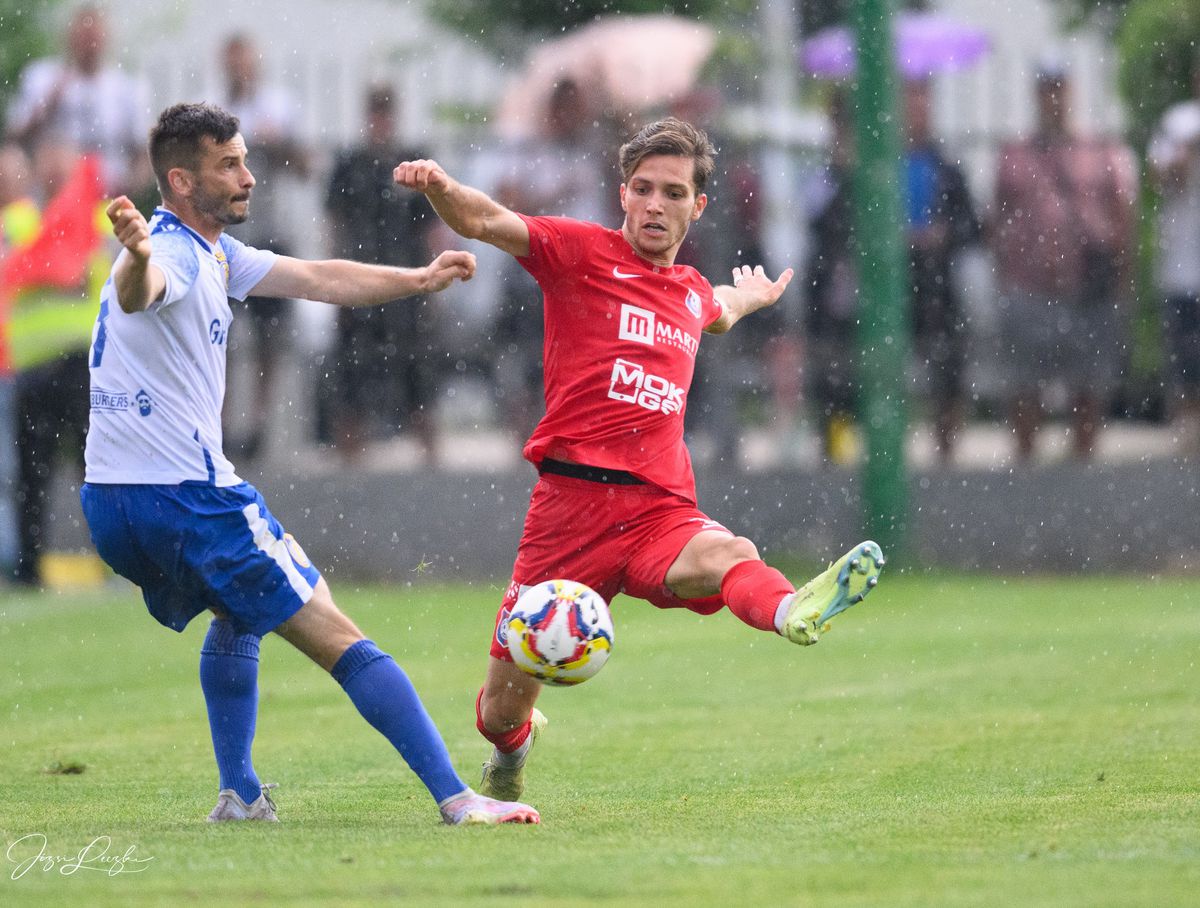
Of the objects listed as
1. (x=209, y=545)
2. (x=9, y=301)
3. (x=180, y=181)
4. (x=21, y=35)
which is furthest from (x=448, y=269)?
(x=21, y=35)

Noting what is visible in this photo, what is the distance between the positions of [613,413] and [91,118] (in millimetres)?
8118

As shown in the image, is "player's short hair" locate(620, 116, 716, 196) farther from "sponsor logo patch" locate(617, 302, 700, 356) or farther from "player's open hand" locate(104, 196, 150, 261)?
"player's open hand" locate(104, 196, 150, 261)

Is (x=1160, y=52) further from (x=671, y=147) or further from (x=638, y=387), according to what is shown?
(x=638, y=387)

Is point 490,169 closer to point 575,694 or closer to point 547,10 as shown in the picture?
point 575,694

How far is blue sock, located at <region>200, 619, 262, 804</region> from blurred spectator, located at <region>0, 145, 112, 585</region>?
7.25m

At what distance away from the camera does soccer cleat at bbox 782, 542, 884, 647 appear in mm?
5594

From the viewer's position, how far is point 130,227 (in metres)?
5.35

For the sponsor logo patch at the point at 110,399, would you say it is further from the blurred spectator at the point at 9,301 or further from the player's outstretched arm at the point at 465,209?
the blurred spectator at the point at 9,301

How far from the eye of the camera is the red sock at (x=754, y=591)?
578 centimetres

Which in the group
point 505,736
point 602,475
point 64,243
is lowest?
point 505,736

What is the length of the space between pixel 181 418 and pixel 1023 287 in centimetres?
947

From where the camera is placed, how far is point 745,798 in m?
6.21

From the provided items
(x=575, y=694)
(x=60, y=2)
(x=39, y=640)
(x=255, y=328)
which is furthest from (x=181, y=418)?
(x=60, y=2)

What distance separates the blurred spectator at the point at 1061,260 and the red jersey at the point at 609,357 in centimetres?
783
